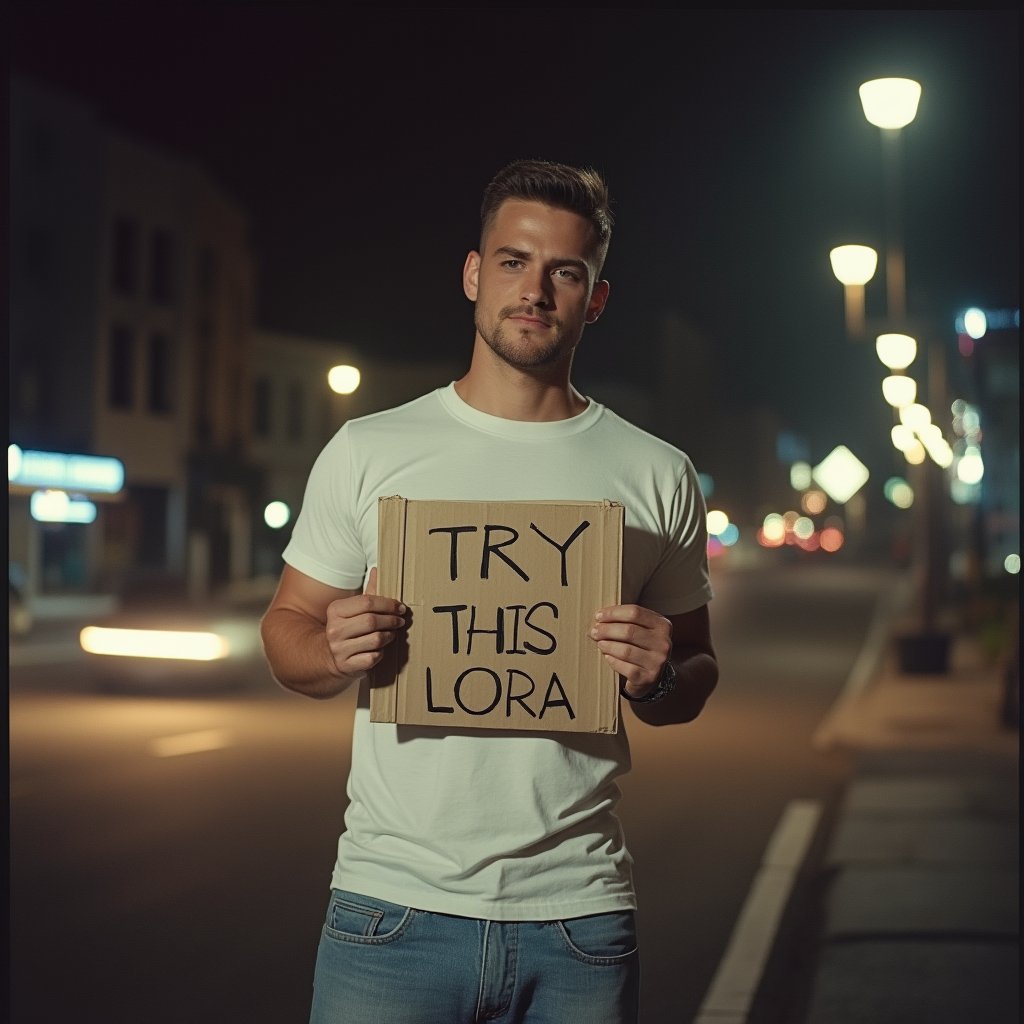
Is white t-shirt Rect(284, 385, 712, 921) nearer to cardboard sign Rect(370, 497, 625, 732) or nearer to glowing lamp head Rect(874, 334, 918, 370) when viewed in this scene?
cardboard sign Rect(370, 497, 625, 732)

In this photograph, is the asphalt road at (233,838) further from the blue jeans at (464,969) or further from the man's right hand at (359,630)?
the man's right hand at (359,630)

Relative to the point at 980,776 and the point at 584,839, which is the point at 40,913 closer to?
the point at 584,839

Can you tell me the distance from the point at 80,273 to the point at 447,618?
4126cm

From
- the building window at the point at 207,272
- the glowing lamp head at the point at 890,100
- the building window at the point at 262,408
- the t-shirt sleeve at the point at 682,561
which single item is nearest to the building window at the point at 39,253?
the building window at the point at 207,272

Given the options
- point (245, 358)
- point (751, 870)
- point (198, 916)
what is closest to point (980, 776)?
point (751, 870)

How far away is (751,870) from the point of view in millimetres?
9664

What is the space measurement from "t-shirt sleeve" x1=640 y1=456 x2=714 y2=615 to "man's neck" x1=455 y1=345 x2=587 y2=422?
11.4 inches

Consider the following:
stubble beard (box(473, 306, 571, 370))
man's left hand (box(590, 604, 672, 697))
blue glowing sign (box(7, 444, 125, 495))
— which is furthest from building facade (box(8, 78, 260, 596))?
man's left hand (box(590, 604, 672, 697))

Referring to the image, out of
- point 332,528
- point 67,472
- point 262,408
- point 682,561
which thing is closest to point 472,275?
point 332,528

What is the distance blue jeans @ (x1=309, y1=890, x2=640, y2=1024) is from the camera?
→ 295 centimetres

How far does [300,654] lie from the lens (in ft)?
10.3

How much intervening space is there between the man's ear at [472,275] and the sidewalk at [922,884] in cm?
396

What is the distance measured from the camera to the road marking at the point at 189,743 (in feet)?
46.3

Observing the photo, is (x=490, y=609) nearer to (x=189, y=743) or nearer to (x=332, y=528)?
(x=332, y=528)
